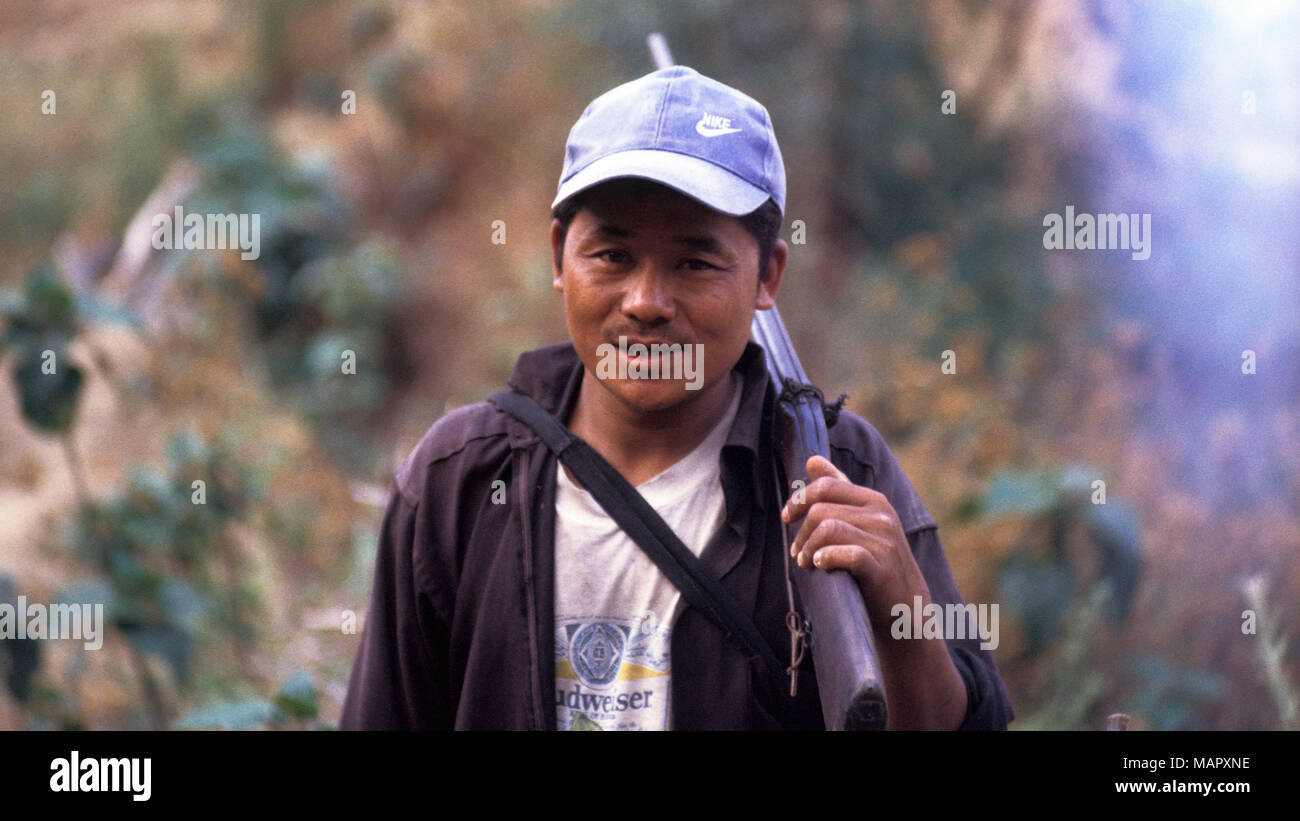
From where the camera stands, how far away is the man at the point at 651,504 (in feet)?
6.43

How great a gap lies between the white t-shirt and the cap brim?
0.41m

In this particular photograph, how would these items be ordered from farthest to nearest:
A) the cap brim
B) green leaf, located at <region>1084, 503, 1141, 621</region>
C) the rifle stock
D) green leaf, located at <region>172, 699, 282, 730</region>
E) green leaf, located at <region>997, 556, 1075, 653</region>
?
green leaf, located at <region>997, 556, 1075, 653</region>
green leaf, located at <region>1084, 503, 1141, 621</region>
green leaf, located at <region>172, 699, 282, 730</region>
the cap brim
the rifle stock

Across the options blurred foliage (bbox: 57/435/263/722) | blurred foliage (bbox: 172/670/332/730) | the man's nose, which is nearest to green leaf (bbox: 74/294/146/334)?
blurred foliage (bbox: 57/435/263/722)

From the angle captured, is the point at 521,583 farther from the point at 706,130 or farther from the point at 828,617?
the point at 706,130

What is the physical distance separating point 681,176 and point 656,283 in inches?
6.8

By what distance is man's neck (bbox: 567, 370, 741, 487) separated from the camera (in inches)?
83.2

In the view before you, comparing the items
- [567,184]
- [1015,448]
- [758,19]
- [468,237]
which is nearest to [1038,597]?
[1015,448]

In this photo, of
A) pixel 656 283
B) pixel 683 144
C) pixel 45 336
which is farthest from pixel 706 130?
pixel 45 336

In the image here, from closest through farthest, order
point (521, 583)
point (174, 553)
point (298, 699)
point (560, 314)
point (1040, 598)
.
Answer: point (521, 583) → point (298, 699) → point (1040, 598) → point (174, 553) → point (560, 314)

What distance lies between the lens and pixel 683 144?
1999 millimetres

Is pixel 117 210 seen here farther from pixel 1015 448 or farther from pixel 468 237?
pixel 1015 448

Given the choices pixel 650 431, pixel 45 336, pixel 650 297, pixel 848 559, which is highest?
pixel 45 336

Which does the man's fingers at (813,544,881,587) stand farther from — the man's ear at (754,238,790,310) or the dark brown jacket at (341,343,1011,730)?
the man's ear at (754,238,790,310)

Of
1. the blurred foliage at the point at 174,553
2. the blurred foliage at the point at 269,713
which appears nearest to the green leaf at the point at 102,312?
the blurred foliage at the point at 174,553
